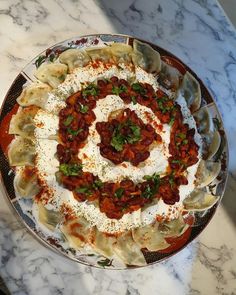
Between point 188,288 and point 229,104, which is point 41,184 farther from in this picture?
point 229,104

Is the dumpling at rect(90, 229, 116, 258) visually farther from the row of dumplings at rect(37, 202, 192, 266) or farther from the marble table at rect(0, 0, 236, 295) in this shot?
the marble table at rect(0, 0, 236, 295)

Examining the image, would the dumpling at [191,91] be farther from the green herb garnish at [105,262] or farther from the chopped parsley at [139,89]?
the green herb garnish at [105,262]

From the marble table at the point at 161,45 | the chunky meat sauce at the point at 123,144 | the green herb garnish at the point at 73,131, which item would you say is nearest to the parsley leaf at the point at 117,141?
A: the chunky meat sauce at the point at 123,144

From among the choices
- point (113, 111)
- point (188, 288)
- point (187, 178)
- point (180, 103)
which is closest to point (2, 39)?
point (113, 111)

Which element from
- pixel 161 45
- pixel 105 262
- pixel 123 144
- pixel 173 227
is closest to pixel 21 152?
pixel 123 144

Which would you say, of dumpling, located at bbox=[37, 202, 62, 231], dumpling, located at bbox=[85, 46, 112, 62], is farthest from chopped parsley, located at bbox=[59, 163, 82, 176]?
dumpling, located at bbox=[85, 46, 112, 62]

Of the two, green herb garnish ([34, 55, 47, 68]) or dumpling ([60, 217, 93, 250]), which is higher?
green herb garnish ([34, 55, 47, 68])

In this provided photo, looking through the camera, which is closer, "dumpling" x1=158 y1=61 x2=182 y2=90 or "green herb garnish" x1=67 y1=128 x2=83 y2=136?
"green herb garnish" x1=67 y1=128 x2=83 y2=136
